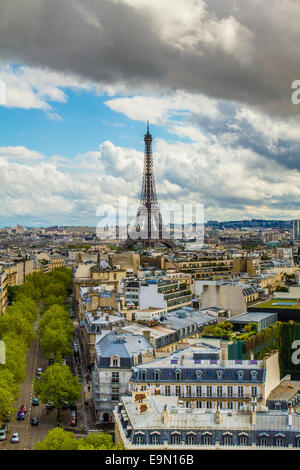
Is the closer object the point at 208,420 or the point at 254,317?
the point at 208,420

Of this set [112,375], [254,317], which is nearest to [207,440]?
[112,375]

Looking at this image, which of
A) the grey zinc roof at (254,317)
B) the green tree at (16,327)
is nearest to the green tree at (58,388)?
the green tree at (16,327)

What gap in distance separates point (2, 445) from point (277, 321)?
1623 cm

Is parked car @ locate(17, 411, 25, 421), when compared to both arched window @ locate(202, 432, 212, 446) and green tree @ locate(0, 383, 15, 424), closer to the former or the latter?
green tree @ locate(0, 383, 15, 424)

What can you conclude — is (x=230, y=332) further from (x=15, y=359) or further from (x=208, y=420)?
(x=208, y=420)

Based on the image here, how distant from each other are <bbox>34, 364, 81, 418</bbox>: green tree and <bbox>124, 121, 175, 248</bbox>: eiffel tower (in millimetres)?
65092

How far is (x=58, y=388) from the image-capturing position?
959 inches

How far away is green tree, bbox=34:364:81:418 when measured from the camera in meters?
24.3

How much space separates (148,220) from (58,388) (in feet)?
224

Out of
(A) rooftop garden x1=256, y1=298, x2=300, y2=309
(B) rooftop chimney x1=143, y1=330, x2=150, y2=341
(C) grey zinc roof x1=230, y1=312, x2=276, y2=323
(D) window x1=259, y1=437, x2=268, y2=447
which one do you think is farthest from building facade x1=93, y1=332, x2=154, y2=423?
(A) rooftop garden x1=256, y1=298, x2=300, y2=309

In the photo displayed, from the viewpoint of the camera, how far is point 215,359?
895 inches

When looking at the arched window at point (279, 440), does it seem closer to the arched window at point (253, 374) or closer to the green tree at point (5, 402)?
the arched window at point (253, 374)
